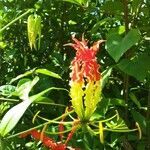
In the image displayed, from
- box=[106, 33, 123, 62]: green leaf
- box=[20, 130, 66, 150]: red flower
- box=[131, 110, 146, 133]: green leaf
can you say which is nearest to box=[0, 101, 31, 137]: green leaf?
box=[20, 130, 66, 150]: red flower

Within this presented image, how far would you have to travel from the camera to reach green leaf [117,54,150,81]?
4.84 feet

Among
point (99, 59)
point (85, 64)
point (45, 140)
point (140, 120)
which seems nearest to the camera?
point (85, 64)

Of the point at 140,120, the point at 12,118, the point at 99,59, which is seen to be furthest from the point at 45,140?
the point at 99,59

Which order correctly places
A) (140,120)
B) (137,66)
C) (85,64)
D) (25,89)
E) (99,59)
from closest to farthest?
(85,64) < (25,89) < (137,66) < (140,120) < (99,59)

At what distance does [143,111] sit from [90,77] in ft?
2.47

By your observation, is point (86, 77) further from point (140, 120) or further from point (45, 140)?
point (140, 120)

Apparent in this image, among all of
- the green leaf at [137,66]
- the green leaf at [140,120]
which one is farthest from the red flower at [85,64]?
the green leaf at [140,120]

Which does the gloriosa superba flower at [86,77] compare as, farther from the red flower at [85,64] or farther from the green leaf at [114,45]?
the green leaf at [114,45]

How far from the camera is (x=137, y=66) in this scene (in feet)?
4.93

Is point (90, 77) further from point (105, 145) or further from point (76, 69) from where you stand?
point (105, 145)

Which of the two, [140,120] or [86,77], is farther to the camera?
[140,120]

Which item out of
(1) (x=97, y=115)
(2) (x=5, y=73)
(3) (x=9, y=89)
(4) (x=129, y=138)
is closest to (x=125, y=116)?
(4) (x=129, y=138)

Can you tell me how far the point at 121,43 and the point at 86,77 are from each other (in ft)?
0.92

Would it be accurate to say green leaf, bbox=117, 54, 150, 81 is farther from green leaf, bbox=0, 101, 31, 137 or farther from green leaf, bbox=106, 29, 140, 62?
green leaf, bbox=0, 101, 31, 137
